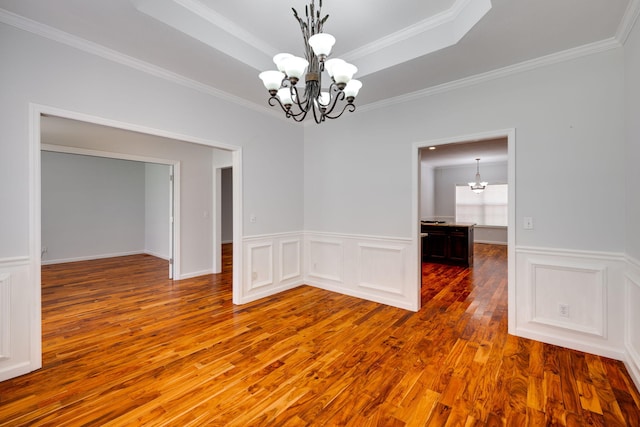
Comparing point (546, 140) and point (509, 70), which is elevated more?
point (509, 70)

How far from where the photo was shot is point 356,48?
9.82 feet

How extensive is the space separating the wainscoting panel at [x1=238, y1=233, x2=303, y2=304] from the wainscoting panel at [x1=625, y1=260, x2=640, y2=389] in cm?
372

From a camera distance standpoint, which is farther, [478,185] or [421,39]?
[478,185]

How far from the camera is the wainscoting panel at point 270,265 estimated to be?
12.8 ft

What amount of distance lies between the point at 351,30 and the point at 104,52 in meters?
2.31

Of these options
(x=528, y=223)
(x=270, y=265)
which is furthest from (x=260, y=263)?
(x=528, y=223)

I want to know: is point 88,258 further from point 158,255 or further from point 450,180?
point 450,180

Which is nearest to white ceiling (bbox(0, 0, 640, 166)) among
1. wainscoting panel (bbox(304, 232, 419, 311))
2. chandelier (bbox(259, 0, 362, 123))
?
chandelier (bbox(259, 0, 362, 123))

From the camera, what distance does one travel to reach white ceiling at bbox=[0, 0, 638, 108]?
2107 millimetres

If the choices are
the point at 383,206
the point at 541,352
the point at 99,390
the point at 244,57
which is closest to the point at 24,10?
the point at 244,57

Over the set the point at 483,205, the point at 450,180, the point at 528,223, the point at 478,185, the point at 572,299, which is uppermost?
the point at 450,180

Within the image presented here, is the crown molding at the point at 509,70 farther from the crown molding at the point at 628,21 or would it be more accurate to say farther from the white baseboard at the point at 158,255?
the white baseboard at the point at 158,255

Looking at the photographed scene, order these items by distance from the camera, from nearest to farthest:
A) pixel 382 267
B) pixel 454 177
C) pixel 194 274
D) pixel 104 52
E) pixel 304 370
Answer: pixel 304 370, pixel 104 52, pixel 382 267, pixel 194 274, pixel 454 177

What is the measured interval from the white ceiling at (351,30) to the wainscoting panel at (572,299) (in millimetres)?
1936
